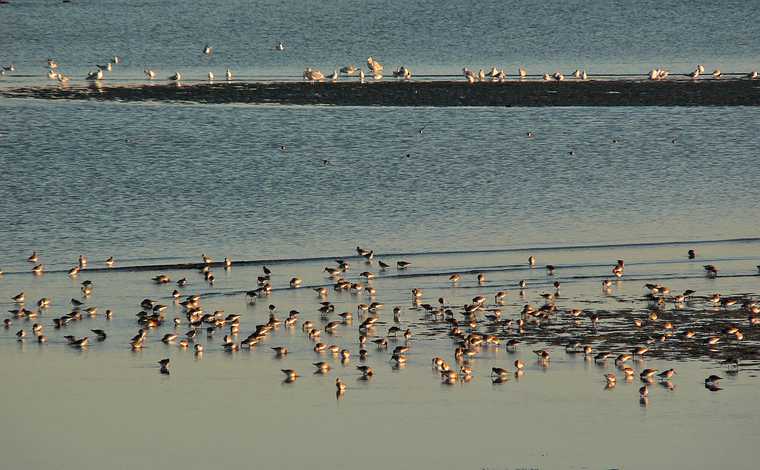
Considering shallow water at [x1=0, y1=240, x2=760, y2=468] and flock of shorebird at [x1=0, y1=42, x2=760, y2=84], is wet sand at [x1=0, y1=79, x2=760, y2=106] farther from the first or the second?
shallow water at [x1=0, y1=240, x2=760, y2=468]

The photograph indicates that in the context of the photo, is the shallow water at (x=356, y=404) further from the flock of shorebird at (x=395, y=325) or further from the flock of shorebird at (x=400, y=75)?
the flock of shorebird at (x=400, y=75)

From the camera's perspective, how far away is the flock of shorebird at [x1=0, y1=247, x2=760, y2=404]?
19.8 m

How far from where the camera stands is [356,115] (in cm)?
5112

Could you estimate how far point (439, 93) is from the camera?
56625 millimetres

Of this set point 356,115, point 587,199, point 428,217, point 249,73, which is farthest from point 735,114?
point 249,73

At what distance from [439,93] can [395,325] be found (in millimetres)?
34671

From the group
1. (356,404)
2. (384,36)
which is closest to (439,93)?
(384,36)

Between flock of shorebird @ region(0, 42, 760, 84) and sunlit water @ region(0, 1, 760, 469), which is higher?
flock of shorebird @ region(0, 42, 760, 84)

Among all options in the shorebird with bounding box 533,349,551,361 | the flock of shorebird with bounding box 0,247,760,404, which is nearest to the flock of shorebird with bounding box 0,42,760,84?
the flock of shorebird with bounding box 0,247,760,404

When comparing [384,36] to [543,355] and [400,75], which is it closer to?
[400,75]

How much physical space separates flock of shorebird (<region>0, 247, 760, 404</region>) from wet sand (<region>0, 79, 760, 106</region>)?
92.6 feet

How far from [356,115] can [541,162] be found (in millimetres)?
10525

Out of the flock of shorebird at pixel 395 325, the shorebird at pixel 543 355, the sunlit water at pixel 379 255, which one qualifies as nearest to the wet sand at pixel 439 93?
the sunlit water at pixel 379 255

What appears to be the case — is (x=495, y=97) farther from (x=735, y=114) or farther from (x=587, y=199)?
(x=587, y=199)
